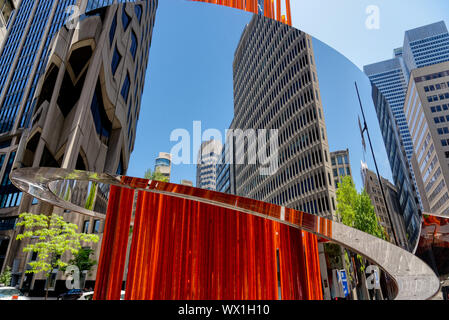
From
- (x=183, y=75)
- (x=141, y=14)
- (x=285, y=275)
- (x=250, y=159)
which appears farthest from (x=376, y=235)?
(x=141, y=14)

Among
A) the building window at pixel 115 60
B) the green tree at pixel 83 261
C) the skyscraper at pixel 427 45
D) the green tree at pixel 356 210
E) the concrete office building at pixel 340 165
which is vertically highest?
the skyscraper at pixel 427 45

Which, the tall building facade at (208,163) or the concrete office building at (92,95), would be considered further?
the tall building facade at (208,163)

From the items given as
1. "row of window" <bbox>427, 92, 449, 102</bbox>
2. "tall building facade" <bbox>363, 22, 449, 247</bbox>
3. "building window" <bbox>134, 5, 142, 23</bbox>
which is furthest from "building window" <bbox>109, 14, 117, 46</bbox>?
"row of window" <bbox>427, 92, 449, 102</bbox>

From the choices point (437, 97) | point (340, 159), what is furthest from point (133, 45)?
point (437, 97)

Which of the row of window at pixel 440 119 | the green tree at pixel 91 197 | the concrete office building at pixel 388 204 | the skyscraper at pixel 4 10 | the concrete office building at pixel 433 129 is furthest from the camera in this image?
the row of window at pixel 440 119

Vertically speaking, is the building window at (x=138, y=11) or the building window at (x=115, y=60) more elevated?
the building window at (x=138, y=11)

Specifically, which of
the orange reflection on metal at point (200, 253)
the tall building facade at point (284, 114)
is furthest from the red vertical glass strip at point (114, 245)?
the tall building facade at point (284, 114)

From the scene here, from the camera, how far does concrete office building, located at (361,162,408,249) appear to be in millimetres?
9383

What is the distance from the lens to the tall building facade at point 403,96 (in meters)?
10.9

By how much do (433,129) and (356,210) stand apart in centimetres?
7968

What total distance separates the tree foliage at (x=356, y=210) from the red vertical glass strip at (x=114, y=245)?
6042mm

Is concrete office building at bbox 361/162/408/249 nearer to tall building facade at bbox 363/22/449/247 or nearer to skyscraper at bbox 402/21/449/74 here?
tall building facade at bbox 363/22/449/247

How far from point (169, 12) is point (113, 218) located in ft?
19.4

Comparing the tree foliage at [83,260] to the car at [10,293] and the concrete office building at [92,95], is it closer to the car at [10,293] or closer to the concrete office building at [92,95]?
the car at [10,293]
